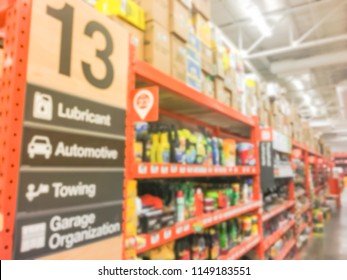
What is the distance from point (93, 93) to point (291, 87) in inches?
405

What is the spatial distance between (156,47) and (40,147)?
98 cm

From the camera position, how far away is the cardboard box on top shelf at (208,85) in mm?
2197

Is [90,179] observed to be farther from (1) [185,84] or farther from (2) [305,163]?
(2) [305,163]

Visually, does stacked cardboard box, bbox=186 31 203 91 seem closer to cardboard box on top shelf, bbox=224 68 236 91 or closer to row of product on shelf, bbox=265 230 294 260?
cardboard box on top shelf, bbox=224 68 236 91

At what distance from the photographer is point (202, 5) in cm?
229

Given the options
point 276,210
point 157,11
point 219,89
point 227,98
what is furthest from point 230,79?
point 276,210

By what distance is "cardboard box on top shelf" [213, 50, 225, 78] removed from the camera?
234cm

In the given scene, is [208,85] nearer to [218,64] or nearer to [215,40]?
[218,64]

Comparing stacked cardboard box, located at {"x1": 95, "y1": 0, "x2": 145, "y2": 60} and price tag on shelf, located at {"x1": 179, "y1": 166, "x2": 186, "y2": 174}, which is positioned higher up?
stacked cardboard box, located at {"x1": 95, "y1": 0, "x2": 145, "y2": 60}

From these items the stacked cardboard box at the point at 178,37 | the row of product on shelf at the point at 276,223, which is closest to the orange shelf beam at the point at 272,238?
the row of product on shelf at the point at 276,223

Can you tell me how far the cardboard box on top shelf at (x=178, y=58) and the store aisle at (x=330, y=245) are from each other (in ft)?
14.4

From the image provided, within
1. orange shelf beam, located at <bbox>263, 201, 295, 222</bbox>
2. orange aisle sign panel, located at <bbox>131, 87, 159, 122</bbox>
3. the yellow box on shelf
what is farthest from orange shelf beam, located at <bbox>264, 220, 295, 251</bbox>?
the yellow box on shelf

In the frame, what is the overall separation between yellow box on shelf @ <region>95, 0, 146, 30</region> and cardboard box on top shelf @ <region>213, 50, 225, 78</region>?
0.87 meters
